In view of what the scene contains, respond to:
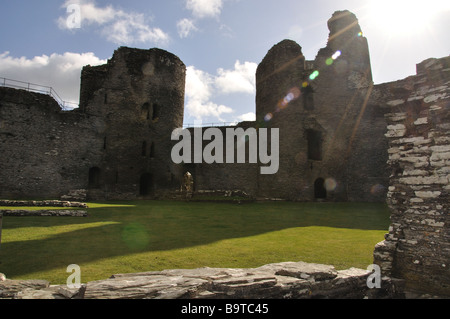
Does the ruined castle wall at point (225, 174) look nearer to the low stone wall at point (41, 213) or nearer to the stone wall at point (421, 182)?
the low stone wall at point (41, 213)

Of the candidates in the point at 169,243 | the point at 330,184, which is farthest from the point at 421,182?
the point at 330,184

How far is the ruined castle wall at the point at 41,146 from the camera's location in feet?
54.4

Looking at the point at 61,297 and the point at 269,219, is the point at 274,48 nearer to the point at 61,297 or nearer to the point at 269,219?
the point at 269,219

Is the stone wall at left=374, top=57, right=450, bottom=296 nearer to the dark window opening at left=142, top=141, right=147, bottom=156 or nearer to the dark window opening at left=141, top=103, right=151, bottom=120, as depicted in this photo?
the dark window opening at left=142, top=141, right=147, bottom=156

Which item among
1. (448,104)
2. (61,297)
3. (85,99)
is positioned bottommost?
(61,297)

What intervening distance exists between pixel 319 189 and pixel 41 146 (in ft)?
54.5

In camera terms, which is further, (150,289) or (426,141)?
(426,141)

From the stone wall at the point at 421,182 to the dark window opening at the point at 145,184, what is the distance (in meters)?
18.4

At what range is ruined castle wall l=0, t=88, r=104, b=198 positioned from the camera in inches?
653

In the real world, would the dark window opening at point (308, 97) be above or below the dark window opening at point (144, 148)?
above

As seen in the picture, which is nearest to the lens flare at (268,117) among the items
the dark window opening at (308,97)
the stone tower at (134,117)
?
the dark window opening at (308,97)
